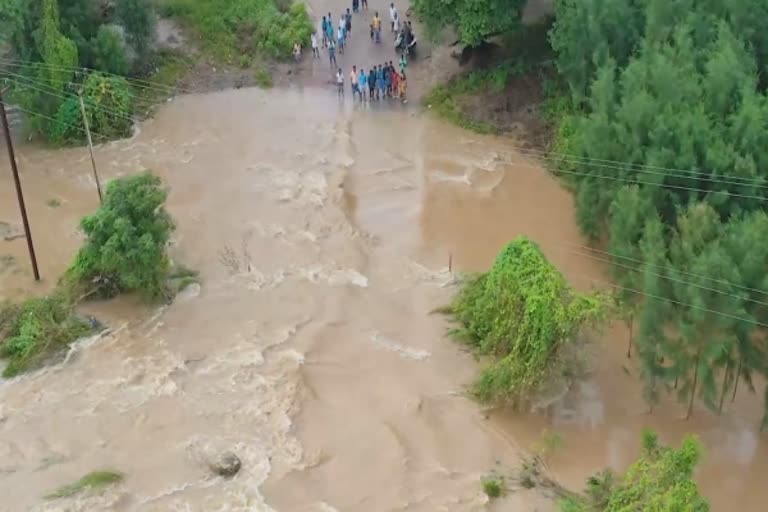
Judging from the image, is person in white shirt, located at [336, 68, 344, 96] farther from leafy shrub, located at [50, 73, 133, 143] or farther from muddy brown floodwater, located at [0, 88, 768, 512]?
leafy shrub, located at [50, 73, 133, 143]

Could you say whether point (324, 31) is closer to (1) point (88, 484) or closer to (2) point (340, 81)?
(2) point (340, 81)

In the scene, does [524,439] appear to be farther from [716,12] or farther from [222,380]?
[716,12]

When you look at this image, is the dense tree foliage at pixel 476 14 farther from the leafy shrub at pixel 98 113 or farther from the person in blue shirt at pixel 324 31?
the leafy shrub at pixel 98 113

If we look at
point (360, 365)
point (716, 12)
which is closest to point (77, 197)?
point (360, 365)

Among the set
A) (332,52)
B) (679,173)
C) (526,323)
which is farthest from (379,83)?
(526,323)

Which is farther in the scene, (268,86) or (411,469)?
→ (268,86)

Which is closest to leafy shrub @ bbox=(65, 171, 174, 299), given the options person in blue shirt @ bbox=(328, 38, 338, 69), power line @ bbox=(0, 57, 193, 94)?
power line @ bbox=(0, 57, 193, 94)
